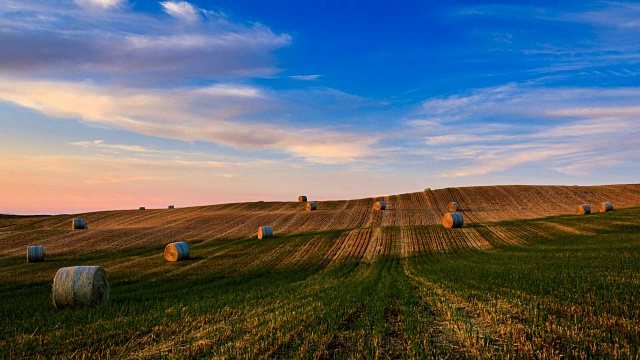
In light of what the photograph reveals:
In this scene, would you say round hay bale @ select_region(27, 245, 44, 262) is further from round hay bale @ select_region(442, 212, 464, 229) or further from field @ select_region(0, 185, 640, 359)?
round hay bale @ select_region(442, 212, 464, 229)

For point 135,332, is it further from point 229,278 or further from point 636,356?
point 229,278

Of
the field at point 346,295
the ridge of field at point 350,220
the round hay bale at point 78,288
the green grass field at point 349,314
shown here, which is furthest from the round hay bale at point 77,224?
the round hay bale at point 78,288

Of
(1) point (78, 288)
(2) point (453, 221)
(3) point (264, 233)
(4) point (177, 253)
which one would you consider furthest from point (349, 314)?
(2) point (453, 221)

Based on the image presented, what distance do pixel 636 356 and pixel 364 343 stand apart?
448 centimetres

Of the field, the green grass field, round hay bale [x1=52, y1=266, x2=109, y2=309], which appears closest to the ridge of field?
the field

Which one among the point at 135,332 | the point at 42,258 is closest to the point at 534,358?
the point at 135,332

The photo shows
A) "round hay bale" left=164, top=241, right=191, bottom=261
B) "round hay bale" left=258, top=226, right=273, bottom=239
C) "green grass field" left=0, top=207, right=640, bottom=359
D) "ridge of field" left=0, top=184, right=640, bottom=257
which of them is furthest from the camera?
"round hay bale" left=258, top=226, right=273, bottom=239

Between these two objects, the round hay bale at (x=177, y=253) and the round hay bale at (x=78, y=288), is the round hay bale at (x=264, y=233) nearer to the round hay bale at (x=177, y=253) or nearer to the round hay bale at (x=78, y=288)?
the round hay bale at (x=177, y=253)

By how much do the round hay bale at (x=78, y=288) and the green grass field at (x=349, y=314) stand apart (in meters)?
0.56

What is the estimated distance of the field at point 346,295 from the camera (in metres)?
8.57

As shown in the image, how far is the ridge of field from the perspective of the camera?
39906 millimetres

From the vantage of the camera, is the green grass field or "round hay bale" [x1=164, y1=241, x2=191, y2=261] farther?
"round hay bale" [x1=164, y1=241, x2=191, y2=261]

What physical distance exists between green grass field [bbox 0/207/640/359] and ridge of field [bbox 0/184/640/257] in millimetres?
14262

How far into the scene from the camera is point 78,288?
53.0 ft
